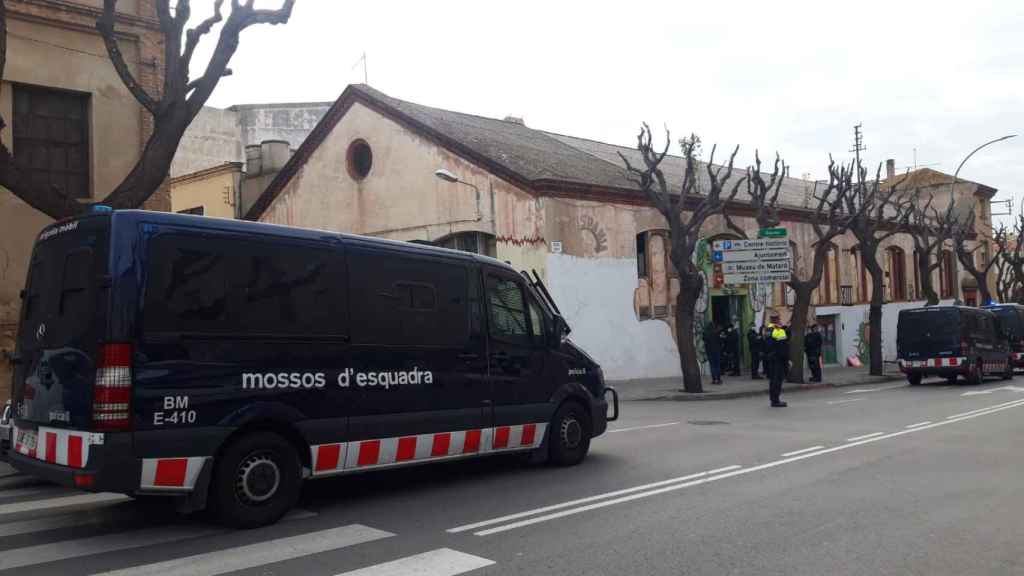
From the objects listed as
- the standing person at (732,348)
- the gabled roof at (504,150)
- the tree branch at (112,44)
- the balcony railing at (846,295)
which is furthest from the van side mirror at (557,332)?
the balcony railing at (846,295)

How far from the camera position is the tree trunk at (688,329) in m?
21.1

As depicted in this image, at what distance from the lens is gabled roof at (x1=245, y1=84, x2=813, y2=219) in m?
24.3

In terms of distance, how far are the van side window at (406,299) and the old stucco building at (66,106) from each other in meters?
8.61

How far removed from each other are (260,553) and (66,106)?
1123 cm

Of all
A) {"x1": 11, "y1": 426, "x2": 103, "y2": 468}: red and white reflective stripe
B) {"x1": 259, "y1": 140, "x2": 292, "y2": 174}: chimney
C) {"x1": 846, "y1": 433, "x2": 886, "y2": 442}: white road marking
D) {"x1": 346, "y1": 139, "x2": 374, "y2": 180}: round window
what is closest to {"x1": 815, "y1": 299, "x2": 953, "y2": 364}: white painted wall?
{"x1": 346, "y1": 139, "x2": 374, "y2": 180}: round window

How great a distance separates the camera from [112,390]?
580cm

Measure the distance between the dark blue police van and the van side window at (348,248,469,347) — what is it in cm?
2

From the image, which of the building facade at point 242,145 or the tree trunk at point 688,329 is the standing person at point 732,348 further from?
the building facade at point 242,145

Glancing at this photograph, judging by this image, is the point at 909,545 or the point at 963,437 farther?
the point at 963,437

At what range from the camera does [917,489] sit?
7930 millimetres

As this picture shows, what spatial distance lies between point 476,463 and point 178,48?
246 inches

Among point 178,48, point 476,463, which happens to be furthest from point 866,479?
point 178,48

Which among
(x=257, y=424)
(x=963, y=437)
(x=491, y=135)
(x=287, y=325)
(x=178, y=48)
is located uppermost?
(x=491, y=135)

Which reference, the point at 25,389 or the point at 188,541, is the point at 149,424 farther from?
the point at 25,389
